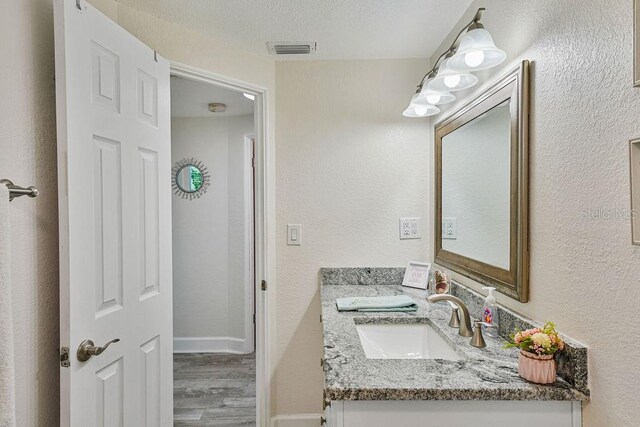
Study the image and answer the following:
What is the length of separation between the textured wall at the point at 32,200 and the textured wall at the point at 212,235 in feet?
7.01

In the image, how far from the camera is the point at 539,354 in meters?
0.96

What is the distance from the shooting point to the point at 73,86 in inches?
45.5

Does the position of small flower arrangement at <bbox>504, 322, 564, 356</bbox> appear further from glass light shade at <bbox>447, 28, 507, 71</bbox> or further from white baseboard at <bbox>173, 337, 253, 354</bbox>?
white baseboard at <bbox>173, 337, 253, 354</bbox>

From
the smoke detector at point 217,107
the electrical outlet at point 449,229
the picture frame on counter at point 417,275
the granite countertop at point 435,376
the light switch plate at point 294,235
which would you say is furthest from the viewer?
the smoke detector at point 217,107

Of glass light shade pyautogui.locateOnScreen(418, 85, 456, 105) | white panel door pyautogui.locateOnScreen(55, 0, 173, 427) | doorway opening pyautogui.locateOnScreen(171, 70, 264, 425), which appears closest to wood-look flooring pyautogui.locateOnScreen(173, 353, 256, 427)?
doorway opening pyautogui.locateOnScreen(171, 70, 264, 425)

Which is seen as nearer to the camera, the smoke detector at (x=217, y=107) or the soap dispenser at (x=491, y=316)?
the soap dispenser at (x=491, y=316)

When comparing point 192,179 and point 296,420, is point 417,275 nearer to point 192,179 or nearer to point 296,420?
point 296,420

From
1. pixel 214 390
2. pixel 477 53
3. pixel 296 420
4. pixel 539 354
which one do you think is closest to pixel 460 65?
pixel 477 53

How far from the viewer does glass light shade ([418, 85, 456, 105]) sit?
65.2 inches

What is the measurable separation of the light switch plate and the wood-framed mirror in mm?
775

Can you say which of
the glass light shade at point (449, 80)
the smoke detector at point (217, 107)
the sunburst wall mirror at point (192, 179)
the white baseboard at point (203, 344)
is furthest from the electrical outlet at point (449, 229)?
the white baseboard at point (203, 344)

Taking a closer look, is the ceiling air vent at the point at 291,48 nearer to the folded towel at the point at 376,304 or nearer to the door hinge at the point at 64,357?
the folded towel at the point at 376,304

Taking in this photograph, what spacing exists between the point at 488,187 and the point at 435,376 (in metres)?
0.81

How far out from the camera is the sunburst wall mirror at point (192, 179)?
11.1 feet
